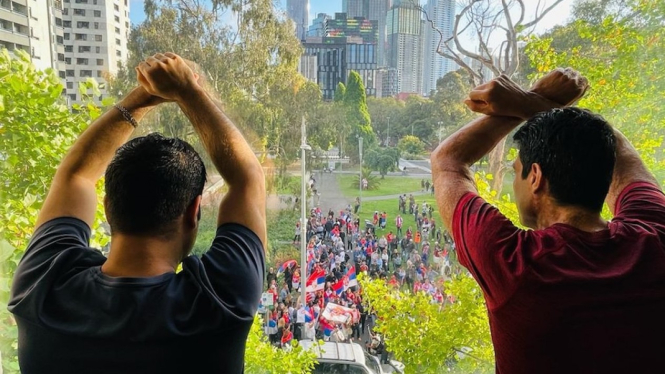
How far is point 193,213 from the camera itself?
0.65 meters

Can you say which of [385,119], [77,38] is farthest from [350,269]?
[77,38]

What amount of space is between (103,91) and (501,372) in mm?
1215

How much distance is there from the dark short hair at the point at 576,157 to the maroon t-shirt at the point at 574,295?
6cm

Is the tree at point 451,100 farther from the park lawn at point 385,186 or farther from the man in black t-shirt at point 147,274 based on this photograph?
the man in black t-shirt at point 147,274

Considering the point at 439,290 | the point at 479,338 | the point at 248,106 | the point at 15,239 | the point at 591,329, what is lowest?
the point at 479,338

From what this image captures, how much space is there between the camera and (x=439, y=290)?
1.57m

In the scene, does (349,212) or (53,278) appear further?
(349,212)

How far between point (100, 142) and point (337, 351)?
1.03m

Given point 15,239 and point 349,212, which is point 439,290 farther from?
point 15,239

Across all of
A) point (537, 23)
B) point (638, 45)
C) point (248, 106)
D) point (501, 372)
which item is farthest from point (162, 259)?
point (638, 45)

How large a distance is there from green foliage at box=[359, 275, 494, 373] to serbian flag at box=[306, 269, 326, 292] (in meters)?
0.12

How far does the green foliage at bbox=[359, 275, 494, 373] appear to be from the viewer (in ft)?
4.88

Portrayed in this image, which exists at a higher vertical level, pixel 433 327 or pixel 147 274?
pixel 147 274

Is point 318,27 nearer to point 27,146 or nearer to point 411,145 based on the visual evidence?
point 411,145
